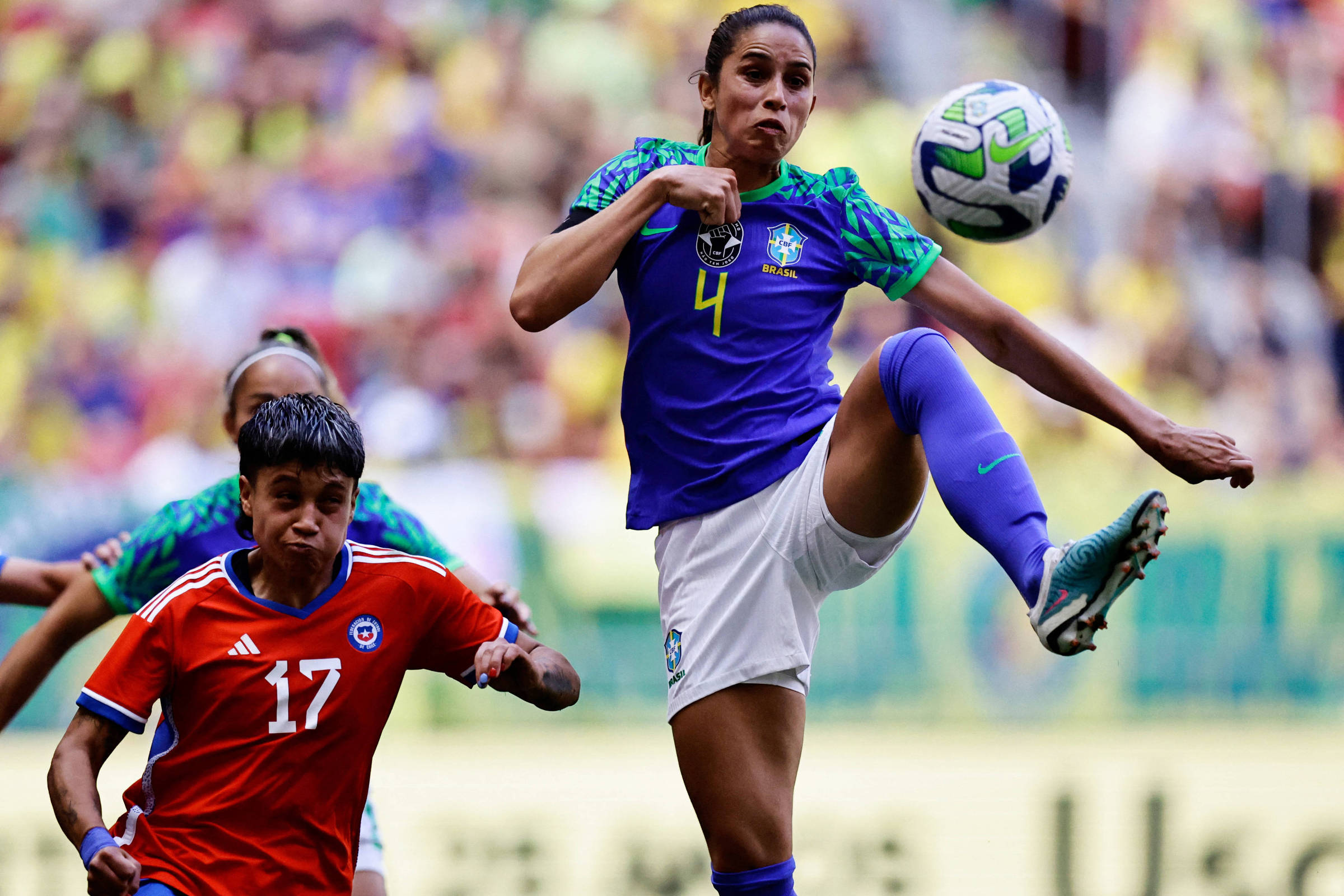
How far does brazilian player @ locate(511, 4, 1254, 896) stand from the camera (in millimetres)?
3311

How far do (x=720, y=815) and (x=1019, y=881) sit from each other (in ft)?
11.3

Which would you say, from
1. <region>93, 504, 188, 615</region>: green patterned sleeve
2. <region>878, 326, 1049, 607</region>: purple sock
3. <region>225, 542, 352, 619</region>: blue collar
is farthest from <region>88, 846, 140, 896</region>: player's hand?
<region>878, 326, 1049, 607</region>: purple sock

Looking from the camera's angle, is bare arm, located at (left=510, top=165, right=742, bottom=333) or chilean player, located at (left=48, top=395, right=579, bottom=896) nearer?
chilean player, located at (left=48, top=395, right=579, bottom=896)

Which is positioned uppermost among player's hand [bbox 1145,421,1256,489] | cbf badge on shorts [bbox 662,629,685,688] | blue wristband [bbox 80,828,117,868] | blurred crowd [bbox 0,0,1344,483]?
blurred crowd [bbox 0,0,1344,483]

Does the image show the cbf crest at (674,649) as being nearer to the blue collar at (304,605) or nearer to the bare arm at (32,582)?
the blue collar at (304,605)

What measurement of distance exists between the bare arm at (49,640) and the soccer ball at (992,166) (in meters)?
2.37

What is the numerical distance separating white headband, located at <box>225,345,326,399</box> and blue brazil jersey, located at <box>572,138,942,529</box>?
108 centimetres

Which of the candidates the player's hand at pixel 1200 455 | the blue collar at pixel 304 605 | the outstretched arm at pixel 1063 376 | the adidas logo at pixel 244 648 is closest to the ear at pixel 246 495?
the blue collar at pixel 304 605

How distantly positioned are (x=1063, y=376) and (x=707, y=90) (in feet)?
3.45

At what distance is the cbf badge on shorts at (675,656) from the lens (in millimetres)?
3521

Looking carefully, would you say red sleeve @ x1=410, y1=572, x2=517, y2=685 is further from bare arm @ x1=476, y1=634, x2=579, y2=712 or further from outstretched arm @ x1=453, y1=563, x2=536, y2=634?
outstretched arm @ x1=453, y1=563, x2=536, y2=634

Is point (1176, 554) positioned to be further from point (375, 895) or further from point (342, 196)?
point (342, 196)

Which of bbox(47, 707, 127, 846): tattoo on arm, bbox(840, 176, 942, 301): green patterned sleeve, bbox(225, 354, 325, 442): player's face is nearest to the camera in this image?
bbox(47, 707, 127, 846): tattoo on arm

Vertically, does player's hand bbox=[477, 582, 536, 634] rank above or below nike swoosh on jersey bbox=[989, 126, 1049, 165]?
below
